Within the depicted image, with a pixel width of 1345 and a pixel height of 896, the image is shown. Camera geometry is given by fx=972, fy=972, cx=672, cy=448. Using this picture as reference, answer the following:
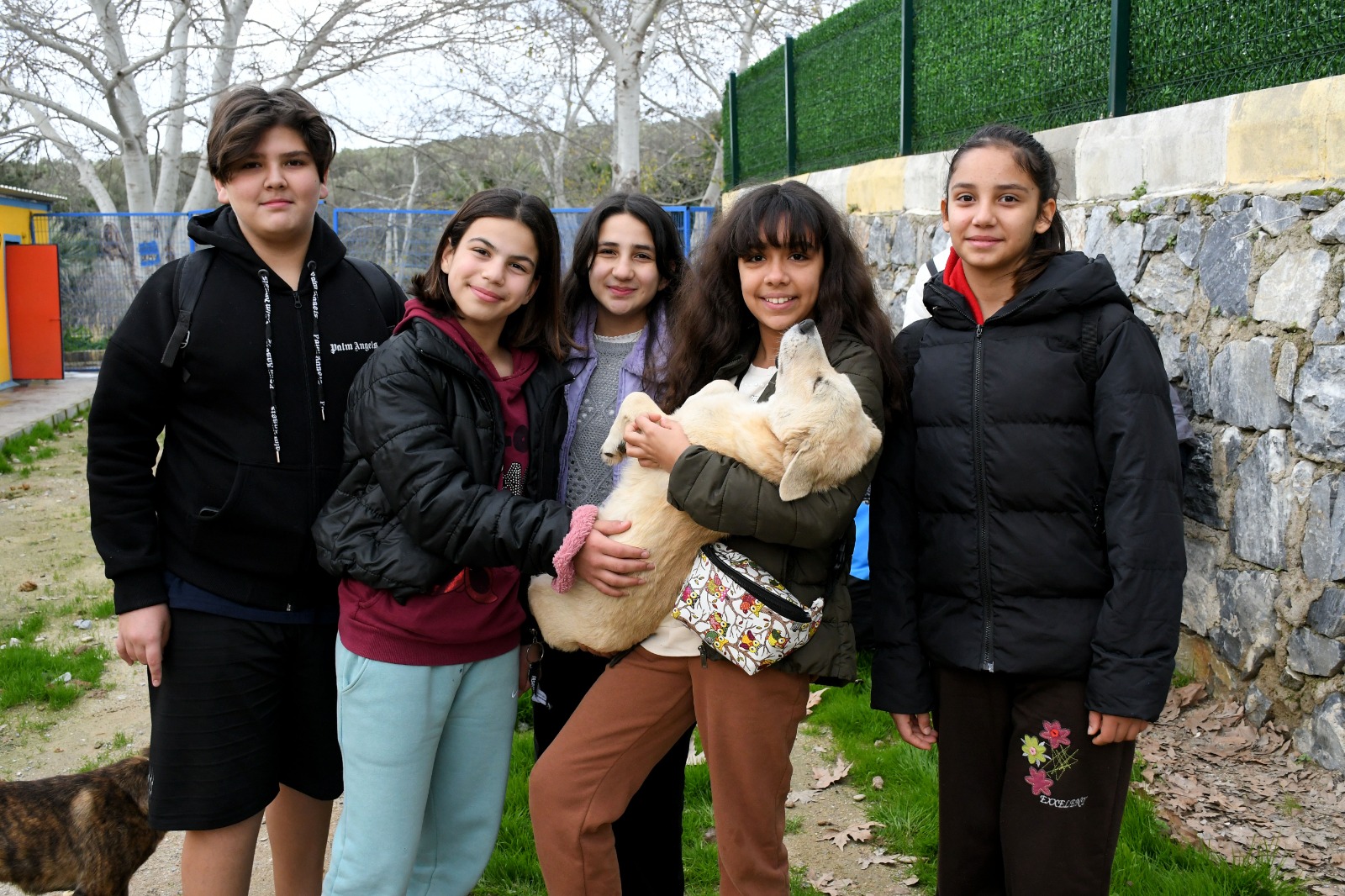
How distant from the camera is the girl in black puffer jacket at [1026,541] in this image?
233 cm

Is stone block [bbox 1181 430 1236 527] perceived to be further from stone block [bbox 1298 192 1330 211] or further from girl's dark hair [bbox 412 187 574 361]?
girl's dark hair [bbox 412 187 574 361]

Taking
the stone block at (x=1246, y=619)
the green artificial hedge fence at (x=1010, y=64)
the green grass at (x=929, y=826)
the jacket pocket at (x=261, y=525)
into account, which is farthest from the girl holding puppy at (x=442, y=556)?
the green artificial hedge fence at (x=1010, y=64)

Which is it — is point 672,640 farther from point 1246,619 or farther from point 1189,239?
point 1189,239

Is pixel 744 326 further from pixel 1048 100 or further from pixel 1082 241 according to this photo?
pixel 1048 100

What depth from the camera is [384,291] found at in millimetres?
3010

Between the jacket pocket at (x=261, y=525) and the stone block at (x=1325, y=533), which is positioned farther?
the stone block at (x=1325, y=533)

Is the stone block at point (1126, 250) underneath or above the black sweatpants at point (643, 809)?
above

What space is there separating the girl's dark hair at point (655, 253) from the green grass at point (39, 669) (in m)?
3.82

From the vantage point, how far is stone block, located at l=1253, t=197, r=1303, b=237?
386 centimetres

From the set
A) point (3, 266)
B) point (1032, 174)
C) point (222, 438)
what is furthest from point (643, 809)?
point (3, 266)

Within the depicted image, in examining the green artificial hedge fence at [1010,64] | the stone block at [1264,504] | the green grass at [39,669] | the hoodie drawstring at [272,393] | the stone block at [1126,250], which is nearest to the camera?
the hoodie drawstring at [272,393]

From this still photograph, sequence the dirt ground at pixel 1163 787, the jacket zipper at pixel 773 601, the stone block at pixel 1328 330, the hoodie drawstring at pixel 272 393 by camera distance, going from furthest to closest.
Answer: the stone block at pixel 1328 330, the dirt ground at pixel 1163 787, the hoodie drawstring at pixel 272 393, the jacket zipper at pixel 773 601

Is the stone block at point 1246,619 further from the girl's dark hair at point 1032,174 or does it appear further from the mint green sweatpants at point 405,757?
the mint green sweatpants at point 405,757

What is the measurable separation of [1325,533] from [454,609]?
3.35 m
